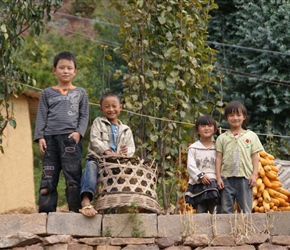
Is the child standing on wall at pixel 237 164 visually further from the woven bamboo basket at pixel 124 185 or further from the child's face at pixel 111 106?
the child's face at pixel 111 106

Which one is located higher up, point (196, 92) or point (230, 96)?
point (230, 96)

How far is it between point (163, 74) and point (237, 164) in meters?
1.51

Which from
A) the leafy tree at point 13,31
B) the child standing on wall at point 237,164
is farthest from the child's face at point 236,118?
the leafy tree at point 13,31

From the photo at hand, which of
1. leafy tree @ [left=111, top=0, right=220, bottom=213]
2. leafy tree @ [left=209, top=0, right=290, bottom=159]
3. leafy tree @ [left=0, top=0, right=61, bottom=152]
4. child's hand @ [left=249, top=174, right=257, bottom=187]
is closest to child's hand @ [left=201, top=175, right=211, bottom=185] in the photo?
child's hand @ [left=249, top=174, right=257, bottom=187]

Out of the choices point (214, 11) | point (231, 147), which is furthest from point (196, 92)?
point (214, 11)

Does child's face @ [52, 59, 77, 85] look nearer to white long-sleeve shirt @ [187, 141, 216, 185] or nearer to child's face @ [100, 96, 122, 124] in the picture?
child's face @ [100, 96, 122, 124]

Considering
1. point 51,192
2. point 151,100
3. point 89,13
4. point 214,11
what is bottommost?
point 51,192

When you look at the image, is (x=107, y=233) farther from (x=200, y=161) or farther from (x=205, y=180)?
(x=200, y=161)

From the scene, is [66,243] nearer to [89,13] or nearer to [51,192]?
[51,192]

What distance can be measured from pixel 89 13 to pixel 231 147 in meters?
12.6

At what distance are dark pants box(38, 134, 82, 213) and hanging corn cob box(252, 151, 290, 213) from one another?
5.96 ft

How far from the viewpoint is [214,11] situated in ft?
43.5

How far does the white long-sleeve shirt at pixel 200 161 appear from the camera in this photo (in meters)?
7.18

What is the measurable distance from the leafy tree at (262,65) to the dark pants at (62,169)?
5.41 m
